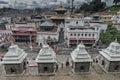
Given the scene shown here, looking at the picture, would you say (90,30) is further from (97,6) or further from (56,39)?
(97,6)

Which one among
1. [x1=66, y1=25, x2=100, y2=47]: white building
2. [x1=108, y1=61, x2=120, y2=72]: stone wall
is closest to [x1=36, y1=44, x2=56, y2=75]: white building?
[x1=108, y1=61, x2=120, y2=72]: stone wall

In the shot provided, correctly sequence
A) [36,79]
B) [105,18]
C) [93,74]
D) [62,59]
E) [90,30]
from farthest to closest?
[105,18], [90,30], [62,59], [93,74], [36,79]

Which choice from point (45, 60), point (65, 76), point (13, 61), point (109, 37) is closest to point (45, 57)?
point (45, 60)

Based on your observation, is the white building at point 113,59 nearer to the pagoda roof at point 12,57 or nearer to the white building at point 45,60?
the white building at point 45,60

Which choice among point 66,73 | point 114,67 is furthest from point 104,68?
point 66,73

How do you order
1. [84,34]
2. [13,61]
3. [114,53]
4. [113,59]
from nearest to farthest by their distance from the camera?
[13,61] → [113,59] → [114,53] → [84,34]

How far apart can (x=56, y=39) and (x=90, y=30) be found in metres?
6.98

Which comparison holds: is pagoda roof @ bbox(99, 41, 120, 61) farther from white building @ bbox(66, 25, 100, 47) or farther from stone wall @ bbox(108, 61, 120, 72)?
white building @ bbox(66, 25, 100, 47)

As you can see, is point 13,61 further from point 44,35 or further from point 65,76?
point 44,35

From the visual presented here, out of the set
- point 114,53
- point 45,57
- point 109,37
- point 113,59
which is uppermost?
point 114,53

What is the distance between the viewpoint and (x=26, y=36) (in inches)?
1330

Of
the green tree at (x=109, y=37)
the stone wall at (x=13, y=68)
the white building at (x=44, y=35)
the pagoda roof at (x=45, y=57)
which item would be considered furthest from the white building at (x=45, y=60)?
the green tree at (x=109, y=37)

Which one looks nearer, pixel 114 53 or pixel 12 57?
pixel 12 57

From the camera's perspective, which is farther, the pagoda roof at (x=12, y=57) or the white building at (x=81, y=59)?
the white building at (x=81, y=59)
